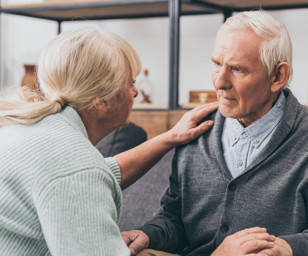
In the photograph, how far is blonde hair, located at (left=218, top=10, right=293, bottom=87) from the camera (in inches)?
63.0

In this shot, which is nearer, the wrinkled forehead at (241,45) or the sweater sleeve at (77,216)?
the sweater sleeve at (77,216)

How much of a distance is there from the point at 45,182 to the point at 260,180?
664 millimetres

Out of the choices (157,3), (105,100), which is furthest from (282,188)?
(157,3)

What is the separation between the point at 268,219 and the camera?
162 centimetres

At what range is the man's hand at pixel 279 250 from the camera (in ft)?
4.81

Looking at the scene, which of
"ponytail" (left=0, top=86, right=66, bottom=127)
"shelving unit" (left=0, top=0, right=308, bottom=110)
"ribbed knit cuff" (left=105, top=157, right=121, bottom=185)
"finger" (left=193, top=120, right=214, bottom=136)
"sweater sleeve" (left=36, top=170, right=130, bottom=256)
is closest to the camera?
"sweater sleeve" (left=36, top=170, right=130, bottom=256)

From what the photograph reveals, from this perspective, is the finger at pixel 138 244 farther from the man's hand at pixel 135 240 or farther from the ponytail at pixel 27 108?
the ponytail at pixel 27 108

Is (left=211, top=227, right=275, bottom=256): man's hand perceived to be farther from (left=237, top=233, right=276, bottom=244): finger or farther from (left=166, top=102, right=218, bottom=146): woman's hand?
(left=166, top=102, right=218, bottom=146): woman's hand

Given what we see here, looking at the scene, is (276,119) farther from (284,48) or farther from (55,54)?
(55,54)

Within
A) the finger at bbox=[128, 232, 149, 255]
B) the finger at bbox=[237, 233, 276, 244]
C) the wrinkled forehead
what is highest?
the wrinkled forehead

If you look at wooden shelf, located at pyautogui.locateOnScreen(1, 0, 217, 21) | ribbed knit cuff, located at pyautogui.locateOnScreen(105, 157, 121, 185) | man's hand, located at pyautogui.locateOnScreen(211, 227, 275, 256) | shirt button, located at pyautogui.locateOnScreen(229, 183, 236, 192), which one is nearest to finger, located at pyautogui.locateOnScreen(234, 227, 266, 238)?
man's hand, located at pyautogui.locateOnScreen(211, 227, 275, 256)

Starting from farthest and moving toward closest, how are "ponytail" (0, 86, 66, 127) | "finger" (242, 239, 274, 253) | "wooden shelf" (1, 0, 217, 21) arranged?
"wooden shelf" (1, 0, 217, 21) → "finger" (242, 239, 274, 253) → "ponytail" (0, 86, 66, 127)

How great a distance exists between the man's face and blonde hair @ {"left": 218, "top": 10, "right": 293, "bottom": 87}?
14 mm

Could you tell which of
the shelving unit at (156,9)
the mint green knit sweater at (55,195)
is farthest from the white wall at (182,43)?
the mint green knit sweater at (55,195)
